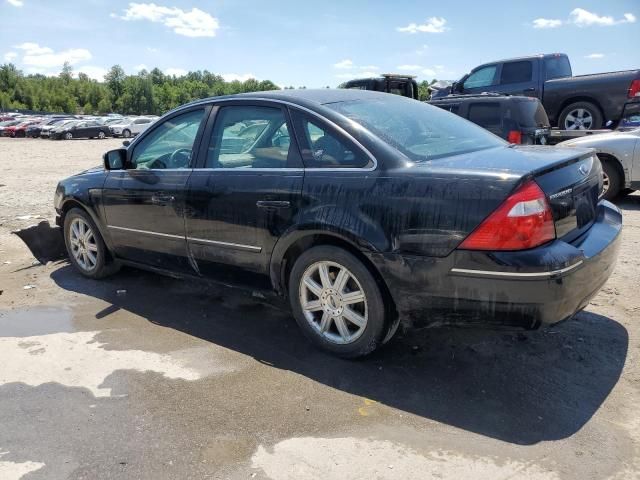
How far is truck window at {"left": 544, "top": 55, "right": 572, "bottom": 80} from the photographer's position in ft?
40.3

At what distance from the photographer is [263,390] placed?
3.34m

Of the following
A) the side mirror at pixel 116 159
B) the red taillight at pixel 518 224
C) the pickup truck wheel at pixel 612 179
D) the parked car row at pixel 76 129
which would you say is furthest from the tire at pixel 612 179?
the parked car row at pixel 76 129

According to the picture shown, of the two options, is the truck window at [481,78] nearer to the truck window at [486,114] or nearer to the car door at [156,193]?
the truck window at [486,114]

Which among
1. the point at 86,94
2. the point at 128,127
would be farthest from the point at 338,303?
the point at 86,94

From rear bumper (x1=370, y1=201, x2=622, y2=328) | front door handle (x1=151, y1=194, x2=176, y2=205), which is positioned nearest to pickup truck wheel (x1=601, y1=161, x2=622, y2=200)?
rear bumper (x1=370, y1=201, x2=622, y2=328)

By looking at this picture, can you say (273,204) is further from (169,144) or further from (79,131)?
(79,131)

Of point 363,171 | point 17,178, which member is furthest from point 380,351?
point 17,178

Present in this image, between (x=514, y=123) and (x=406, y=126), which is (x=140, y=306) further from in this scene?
(x=514, y=123)

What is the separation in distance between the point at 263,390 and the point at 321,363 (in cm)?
47

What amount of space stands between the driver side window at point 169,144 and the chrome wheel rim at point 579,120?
9.74 m

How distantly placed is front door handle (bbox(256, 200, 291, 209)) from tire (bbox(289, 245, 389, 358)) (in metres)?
0.34

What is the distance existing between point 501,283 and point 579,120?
10288 mm

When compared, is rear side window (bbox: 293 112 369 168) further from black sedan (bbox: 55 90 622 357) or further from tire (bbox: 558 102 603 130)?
tire (bbox: 558 102 603 130)

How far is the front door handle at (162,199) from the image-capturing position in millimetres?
4368
